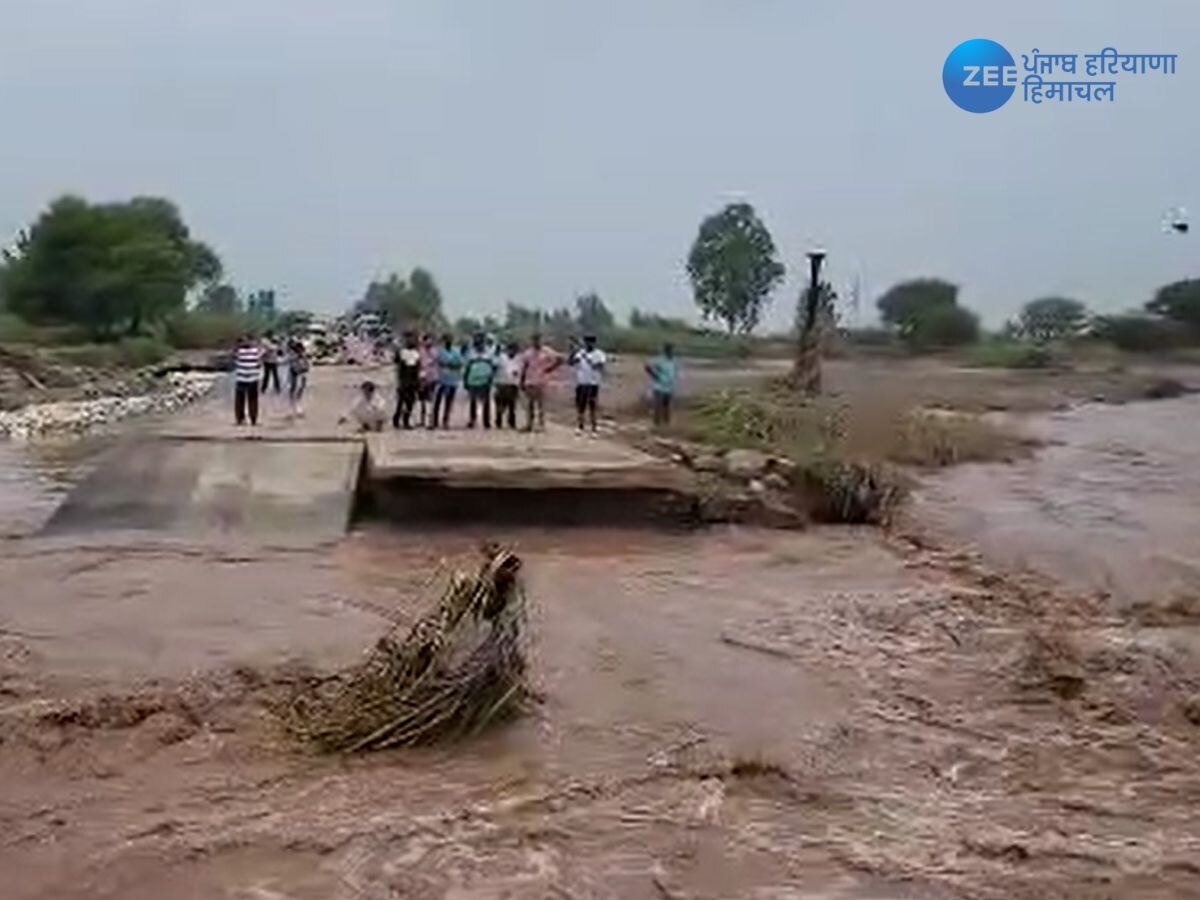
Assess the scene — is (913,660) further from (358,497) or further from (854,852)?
(358,497)

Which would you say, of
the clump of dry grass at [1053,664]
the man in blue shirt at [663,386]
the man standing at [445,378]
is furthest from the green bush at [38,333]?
the clump of dry grass at [1053,664]

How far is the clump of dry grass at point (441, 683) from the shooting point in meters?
8.05

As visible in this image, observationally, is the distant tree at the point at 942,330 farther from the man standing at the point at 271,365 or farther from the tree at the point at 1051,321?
the man standing at the point at 271,365

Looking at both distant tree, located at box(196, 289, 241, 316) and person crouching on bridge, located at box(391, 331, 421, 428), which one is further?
distant tree, located at box(196, 289, 241, 316)

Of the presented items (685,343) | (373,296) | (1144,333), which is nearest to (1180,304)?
(1144,333)

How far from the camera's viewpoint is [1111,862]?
22.3ft

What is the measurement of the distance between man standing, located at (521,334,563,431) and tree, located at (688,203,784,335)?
179 feet

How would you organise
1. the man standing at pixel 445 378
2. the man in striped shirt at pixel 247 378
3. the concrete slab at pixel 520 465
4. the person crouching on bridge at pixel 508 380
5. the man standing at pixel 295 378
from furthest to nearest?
Result: the man standing at pixel 295 378, the man in striped shirt at pixel 247 378, the man standing at pixel 445 378, the person crouching on bridge at pixel 508 380, the concrete slab at pixel 520 465

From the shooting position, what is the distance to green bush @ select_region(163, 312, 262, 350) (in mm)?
63750

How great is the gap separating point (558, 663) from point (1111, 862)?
4234 mm

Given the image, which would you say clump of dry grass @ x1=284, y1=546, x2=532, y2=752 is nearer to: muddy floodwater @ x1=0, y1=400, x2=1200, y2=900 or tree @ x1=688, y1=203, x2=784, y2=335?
muddy floodwater @ x1=0, y1=400, x2=1200, y2=900

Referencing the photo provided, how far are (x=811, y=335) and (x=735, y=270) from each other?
1657 inches

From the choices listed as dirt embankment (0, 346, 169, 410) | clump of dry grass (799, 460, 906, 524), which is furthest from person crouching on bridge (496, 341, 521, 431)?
dirt embankment (0, 346, 169, 410)

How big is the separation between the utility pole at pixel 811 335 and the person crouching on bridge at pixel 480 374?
37.0 ft
